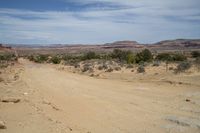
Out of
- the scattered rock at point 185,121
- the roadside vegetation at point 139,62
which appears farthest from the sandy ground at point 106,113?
the roadside vegetation at point 139,62

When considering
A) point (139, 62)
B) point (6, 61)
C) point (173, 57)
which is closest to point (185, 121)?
point (139, 62)

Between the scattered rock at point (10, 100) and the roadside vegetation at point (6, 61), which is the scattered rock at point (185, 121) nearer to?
the scattered rock at point (10, 100)

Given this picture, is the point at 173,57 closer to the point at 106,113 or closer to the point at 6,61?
the point at 106,113

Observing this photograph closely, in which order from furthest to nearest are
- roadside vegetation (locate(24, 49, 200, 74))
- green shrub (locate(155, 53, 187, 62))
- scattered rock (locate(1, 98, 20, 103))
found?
green shrub (locate(155, 53, 187, 62)) → roadside vegetation (locate(24, 49, 200, 74)) → scattered rock (locate(1, 98, 20, 103))

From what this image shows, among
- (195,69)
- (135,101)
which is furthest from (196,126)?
(195,69)

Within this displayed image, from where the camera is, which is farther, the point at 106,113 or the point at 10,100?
the point at 10,100

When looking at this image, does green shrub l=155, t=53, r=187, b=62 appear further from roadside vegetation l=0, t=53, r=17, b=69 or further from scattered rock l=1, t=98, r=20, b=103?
scattered rock l=1, t=98, r=20, b=103

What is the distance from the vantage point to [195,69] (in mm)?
29266

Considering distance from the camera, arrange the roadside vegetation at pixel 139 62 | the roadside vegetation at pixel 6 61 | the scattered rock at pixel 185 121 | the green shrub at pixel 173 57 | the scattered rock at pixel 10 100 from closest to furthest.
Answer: the scattered rock at pixel 185 121, the scattered rock at pixel 10 100, the roadside vegetation at pixel 139 62, the green shrub at pixel 173 57, the roadside vegetation at pixel 6 61

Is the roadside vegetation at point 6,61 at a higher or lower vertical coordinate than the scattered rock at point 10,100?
lower

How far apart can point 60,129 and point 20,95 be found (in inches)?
285

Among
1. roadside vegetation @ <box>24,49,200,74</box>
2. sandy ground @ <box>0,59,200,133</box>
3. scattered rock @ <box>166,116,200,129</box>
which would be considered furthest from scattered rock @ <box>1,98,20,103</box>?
roadside vegetation @ <box>24,49,200,74</box>

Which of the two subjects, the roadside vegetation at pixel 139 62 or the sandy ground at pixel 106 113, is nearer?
the sandy ground at pixel 106 113

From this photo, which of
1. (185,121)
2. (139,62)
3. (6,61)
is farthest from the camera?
(6,61)
